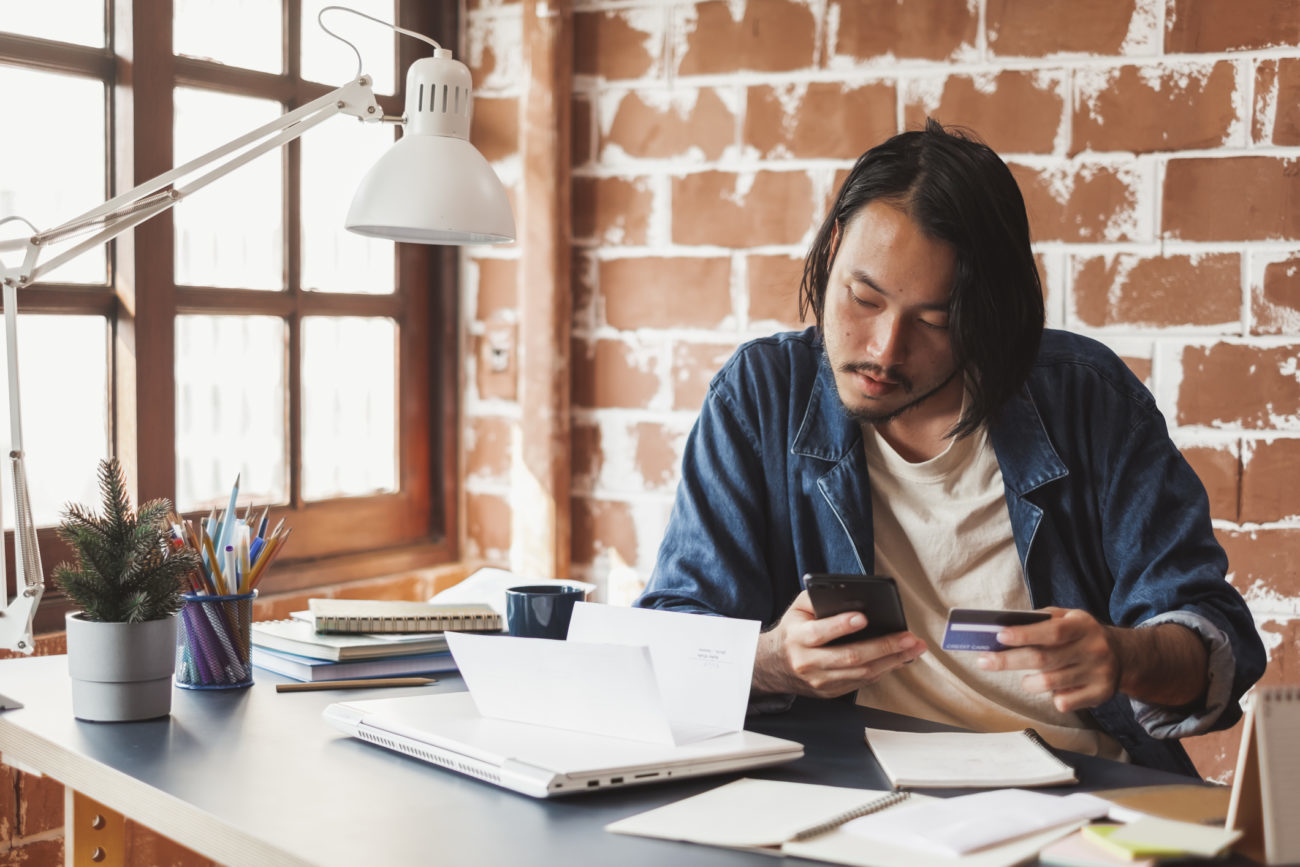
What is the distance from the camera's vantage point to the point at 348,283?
2.41 m

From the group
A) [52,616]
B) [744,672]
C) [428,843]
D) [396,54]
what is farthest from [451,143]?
[396,54]

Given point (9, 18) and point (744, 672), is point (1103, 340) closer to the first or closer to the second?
point (744, 672)

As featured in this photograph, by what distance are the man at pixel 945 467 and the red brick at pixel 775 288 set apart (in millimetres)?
584

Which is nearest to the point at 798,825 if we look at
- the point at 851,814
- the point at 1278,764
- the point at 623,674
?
the point at 851,814

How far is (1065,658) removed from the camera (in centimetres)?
117

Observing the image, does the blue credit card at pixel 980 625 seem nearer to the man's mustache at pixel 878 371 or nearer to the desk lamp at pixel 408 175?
the man's mustache at pixel 878 371

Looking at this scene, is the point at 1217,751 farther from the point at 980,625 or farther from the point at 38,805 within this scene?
the point at 38,805

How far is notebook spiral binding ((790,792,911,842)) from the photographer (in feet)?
3.01

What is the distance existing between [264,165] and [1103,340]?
4.82ft

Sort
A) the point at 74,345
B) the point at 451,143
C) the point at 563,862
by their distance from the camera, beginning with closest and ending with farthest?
1. the point at 563,862
2. the point at 451,143
3. the point at 74,345

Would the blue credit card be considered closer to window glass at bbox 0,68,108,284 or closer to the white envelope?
the white envelope

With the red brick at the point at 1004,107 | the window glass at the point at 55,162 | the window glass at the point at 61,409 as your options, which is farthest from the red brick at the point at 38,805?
the red brick at the point at 1004,107

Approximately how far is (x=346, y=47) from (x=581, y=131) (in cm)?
47

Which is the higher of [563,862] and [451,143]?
[451,143]
